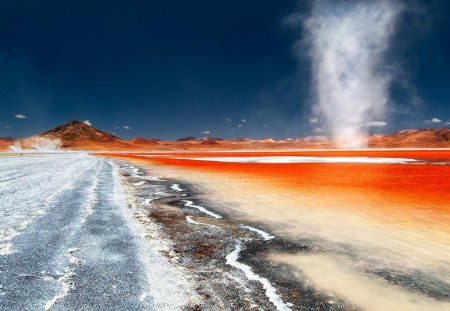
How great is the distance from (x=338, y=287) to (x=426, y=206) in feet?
32.1

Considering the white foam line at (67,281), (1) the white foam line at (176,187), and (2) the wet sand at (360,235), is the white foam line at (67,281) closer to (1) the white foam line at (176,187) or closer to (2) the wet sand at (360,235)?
(2) the wet sand at (360,235)

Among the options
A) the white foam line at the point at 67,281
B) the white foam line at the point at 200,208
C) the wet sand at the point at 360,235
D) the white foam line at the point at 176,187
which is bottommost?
the wet sand at the point at 360,235

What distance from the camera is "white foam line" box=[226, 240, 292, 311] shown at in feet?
16.9

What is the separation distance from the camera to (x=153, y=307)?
4.91m

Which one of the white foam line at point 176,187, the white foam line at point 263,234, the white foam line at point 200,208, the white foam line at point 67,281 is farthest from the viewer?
the white foam line at point 176,187

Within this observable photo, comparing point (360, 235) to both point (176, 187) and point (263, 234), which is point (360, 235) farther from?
point (176, 187)

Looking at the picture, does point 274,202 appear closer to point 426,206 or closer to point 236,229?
point 236,229

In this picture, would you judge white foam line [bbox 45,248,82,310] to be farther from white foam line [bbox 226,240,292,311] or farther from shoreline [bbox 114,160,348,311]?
white foam line [bbox 226,240,292,311]

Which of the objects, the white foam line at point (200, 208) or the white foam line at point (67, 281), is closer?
the white foam line at point (67, 281)

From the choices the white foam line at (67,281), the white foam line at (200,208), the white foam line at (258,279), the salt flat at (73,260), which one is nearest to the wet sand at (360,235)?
the white foam line at (258,279)

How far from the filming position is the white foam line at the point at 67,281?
16.4 ft

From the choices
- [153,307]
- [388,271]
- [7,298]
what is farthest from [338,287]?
[7,298]

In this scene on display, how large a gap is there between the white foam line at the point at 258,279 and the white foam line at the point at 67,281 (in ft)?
9.76

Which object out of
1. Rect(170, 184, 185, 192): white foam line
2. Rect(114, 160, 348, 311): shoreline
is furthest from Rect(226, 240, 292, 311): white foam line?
Rect(170, 184, 185, 192): white foam line
